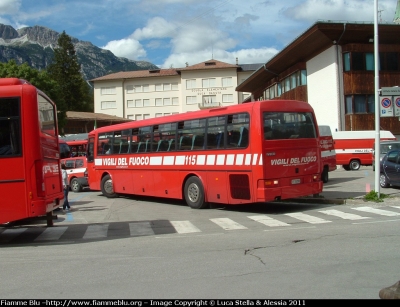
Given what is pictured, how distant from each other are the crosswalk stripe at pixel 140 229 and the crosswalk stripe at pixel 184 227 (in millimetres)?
679

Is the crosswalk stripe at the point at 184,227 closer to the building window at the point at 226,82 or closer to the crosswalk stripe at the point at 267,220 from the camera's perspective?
the crosswalk stripe at the point at 267,220

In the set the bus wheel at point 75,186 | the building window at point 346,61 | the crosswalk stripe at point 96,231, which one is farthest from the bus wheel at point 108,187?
the building window at point 346,61

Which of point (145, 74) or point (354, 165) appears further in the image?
point (145, 74)

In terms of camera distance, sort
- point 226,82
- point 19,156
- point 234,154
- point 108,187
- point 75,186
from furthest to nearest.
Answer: point 226,82 < point 75,186 < point 108,187 < point 234,154 < point 19,156

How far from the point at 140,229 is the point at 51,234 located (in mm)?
2185

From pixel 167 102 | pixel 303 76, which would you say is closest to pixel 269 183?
pixel 303 76

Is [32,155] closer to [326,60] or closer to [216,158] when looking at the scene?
[216,158]

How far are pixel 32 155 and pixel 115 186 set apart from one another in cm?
1167

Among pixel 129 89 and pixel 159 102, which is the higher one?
pixel 129 89

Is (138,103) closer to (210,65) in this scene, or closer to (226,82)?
(210,65)

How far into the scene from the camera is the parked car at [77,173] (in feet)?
87.6

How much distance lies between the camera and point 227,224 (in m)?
12.2

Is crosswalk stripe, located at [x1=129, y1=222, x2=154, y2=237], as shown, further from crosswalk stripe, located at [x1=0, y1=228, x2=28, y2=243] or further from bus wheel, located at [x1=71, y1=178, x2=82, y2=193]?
bus wheel, located at [x1=71, y1=178, x2=82, y2=193]

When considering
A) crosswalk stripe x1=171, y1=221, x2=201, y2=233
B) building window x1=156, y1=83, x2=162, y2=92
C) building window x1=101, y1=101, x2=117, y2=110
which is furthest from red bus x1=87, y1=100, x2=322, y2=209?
building window x1=101, y1=101, x2=117, y2=110
